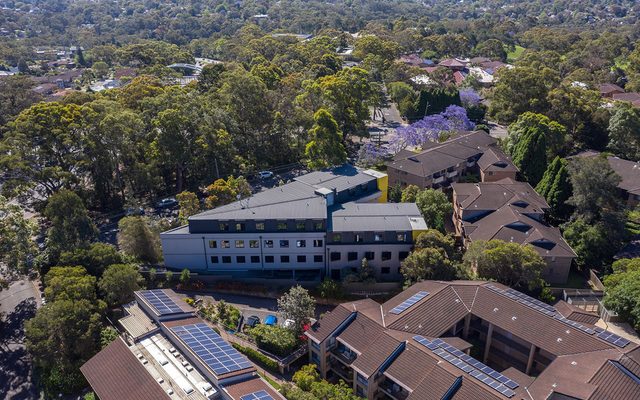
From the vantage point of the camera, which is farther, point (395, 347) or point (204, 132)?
point (204, 132)

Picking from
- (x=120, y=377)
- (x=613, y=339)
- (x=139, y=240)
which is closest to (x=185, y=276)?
(x=139, y=240)

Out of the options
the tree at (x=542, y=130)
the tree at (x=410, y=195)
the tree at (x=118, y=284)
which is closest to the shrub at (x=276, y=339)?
the tree at (x=118, y=284)

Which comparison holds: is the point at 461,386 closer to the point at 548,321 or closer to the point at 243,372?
the point at 548,321

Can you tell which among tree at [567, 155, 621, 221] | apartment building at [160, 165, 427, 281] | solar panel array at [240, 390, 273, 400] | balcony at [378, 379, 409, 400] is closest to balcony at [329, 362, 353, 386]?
balcony at [378, 379, 409, 400]

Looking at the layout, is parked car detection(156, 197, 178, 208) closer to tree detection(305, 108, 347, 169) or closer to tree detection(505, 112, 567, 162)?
tree detection(305, 108, 347, 169)

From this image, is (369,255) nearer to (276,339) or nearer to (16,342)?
(276,339)

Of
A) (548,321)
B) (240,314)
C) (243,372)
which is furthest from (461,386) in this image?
(240,314)
